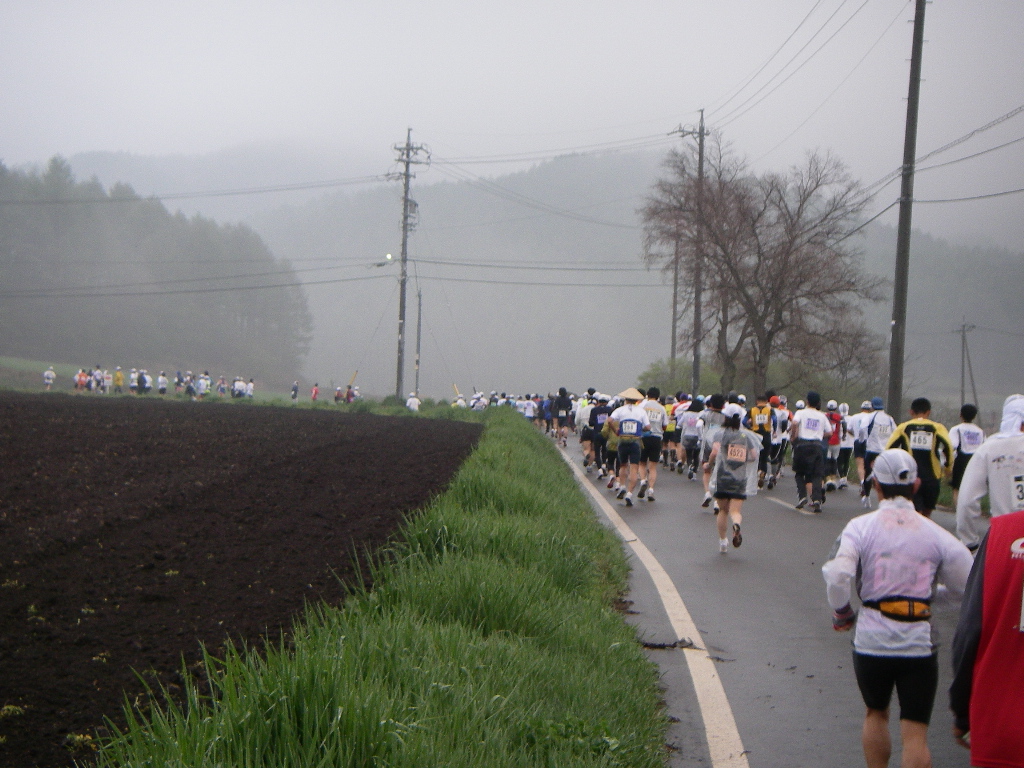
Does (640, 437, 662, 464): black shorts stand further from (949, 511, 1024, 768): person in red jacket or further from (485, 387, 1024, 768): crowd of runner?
(949, 511, 1024, 768): person in red jacket

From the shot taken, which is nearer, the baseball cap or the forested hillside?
the baseball cap

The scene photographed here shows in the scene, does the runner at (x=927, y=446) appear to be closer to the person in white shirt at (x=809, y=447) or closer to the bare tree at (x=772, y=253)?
the person in white shirt at (x=809, y=447)

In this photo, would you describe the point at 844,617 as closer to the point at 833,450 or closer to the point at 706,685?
the point at 706,685

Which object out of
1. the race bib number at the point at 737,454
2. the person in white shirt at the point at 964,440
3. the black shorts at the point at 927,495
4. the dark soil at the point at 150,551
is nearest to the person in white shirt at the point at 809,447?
the person in white shirt at the point at 964,440

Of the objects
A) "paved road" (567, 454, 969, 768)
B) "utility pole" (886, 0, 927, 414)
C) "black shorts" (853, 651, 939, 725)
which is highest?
"utility pole" (886, 0, 927, 414)

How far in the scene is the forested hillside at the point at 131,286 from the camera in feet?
311

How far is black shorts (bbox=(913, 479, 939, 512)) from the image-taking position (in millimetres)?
12031

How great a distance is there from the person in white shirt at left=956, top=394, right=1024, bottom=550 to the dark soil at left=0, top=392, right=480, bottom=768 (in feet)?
15.0

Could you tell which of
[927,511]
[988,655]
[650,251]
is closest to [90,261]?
[650,251]

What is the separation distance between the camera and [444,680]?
4.53 metres

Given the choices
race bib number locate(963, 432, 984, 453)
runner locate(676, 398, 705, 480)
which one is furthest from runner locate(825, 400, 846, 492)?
race bib number locate(963, 432, 984, 453)

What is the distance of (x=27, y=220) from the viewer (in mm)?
96188

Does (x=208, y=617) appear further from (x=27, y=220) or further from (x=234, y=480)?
(x=27, y=220)

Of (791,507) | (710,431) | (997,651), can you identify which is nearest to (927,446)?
(710,431)
